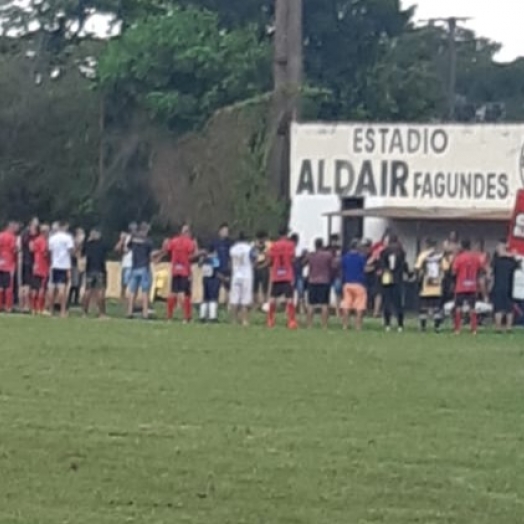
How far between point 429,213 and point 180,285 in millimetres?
9383

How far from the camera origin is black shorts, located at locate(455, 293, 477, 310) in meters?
33.2

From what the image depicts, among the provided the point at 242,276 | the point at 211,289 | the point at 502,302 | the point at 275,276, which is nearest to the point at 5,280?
the point at 211,289

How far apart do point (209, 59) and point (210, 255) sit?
21870 millimetres

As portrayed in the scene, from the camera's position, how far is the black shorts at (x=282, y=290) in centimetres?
3384

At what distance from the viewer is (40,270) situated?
35281 mm

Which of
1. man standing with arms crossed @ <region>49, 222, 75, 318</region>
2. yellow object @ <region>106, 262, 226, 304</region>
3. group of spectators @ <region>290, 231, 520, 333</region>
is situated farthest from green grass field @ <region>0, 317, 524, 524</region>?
yellow object @ <region>106, 262, 226, 304</region>

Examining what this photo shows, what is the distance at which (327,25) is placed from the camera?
222 ft

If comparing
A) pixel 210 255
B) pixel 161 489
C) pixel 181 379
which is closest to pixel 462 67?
pixel 210 255

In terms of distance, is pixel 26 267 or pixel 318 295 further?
pixel 26 267

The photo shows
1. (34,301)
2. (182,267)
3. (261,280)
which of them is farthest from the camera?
(261,280)

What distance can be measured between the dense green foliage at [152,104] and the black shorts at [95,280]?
10250 millimetres

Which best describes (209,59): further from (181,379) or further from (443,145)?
(181,379)

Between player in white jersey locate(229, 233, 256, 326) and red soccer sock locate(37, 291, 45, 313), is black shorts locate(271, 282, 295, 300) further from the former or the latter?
red soccer sock locate(37, 291, 45, 313)

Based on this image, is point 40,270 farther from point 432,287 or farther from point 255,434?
point 255,434
